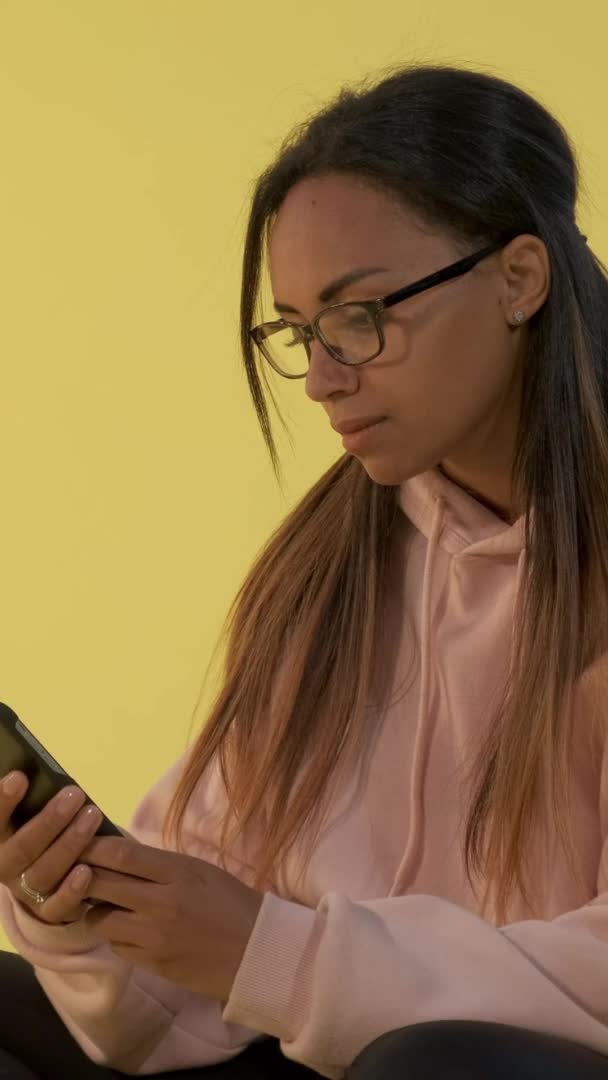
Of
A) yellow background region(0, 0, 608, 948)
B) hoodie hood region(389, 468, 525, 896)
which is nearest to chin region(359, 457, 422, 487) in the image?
hoodie hood region(389, 468, 525, 896)

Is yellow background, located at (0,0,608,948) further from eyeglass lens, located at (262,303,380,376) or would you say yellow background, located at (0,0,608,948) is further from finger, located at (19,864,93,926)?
finger, located at (19,864,93,926)

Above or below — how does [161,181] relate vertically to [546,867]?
above

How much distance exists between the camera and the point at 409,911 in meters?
1.26

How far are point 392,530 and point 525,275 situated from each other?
0.84ft

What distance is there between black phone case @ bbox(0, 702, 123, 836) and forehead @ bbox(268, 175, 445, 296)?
0.37 meters

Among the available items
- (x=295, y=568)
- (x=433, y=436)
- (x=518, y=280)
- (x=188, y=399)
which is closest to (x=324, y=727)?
(x=295, y=568)

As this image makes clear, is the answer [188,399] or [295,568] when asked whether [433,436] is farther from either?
[188,399]

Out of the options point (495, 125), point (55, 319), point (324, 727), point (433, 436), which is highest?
point (55, 319)

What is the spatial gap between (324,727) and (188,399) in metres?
1.13

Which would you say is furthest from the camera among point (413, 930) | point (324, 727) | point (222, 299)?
point (222, 299)

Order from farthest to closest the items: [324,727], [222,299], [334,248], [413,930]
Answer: [222,299], [324,727], [334,248], [413,930]

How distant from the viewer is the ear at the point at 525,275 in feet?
4.53

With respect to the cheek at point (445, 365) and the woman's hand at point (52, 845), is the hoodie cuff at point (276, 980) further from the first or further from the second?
the cheek at point (445, 365)

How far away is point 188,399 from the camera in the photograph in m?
2.55
